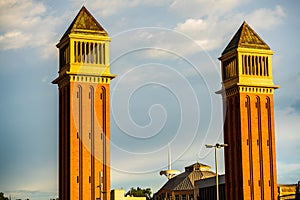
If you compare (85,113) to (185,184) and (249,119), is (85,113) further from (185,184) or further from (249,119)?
(185,184)

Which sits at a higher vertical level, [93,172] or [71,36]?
[71,36]

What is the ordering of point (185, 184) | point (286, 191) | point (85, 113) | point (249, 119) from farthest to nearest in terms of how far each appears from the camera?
point (185, 184) < point (249, 119) < point (286, 191) < point (85, 113)

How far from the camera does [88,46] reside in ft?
326

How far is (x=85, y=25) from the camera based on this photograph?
330ft

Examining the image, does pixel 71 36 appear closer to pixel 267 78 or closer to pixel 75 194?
pixel 75 194

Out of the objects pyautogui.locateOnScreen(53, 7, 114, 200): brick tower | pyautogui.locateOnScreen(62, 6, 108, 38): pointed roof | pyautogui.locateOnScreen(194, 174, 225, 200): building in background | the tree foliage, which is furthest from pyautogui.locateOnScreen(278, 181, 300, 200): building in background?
the tree foliage

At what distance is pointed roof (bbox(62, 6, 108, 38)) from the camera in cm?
9962

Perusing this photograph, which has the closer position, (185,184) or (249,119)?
(249,119)

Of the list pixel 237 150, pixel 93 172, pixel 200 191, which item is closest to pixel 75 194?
pixel 93 172

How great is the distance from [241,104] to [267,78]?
5926 mm

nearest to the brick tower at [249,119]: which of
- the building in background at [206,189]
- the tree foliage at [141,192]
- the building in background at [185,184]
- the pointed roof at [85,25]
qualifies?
the pointed roof at [85,25]

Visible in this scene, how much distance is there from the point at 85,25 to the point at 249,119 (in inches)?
1125

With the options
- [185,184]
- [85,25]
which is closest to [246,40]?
[85,25]

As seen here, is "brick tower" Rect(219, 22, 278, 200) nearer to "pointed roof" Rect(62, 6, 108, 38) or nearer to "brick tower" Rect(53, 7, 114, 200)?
"brick tower" Rect(53, 7, 114, 200)
